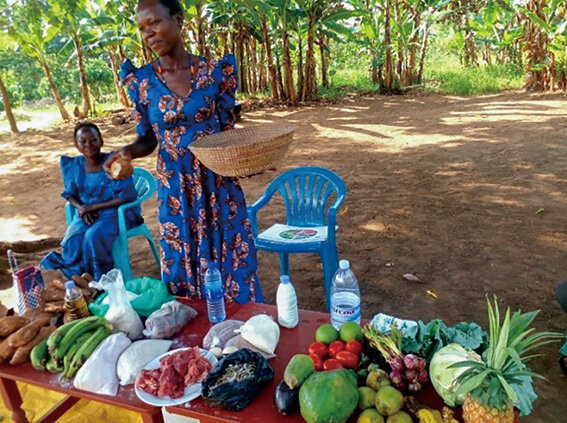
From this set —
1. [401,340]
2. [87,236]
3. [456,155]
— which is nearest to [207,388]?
[401,340]

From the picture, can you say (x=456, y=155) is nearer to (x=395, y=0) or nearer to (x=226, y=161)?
(x=226, y=161)

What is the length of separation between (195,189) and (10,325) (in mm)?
1052

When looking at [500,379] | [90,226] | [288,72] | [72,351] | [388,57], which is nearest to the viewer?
[500,379]

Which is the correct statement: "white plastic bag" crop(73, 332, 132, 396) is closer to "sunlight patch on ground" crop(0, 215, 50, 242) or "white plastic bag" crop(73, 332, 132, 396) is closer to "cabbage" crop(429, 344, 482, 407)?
"cabbage" crop(429, 344, 482, 407)

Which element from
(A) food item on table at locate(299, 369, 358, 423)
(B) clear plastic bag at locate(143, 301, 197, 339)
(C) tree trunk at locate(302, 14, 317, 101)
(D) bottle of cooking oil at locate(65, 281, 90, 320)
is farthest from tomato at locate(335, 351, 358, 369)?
(C) tree trunk at locate(302, 14, 317, 101)

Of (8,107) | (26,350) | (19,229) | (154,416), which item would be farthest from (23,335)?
(8,107)

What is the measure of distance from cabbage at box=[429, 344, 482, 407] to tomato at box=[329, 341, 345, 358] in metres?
0.31

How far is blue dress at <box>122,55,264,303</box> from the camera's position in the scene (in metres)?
2.19

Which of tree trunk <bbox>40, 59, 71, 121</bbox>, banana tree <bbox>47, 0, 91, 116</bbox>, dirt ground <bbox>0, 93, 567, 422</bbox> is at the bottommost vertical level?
dirt ground <bbox>0, 93, 567, 422</bbox>

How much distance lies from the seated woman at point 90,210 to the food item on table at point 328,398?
2367mm

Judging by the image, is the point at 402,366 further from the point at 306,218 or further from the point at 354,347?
the point at 306,218

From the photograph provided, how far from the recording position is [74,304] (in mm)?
1979

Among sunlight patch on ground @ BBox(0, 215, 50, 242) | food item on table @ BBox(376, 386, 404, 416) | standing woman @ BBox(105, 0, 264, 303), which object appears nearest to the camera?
food item on table @ BBox(376, 386, 404, 416)

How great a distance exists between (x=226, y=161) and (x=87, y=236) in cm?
180
